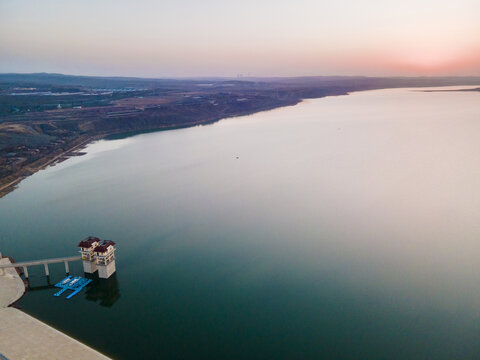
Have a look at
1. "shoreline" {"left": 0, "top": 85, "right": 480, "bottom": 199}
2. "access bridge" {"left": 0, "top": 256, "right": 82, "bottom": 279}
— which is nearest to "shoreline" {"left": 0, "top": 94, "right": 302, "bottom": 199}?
"shoreline" {"left": 0, "top": 85, "right": 480, "bottom": 199}

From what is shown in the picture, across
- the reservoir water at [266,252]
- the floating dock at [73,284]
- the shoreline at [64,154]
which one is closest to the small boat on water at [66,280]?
the floating dock at [73,284]

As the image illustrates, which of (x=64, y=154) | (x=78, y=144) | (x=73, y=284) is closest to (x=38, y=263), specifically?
(x=73, y=284)

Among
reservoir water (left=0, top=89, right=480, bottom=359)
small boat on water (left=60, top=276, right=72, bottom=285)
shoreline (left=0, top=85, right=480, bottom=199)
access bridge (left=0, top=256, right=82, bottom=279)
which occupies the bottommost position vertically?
shoreline (left=0, top=85, right=480, bottom=199)

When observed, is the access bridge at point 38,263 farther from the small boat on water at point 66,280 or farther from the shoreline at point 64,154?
the shoreline at point 64,154

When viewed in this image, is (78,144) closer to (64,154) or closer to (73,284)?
(64,154)

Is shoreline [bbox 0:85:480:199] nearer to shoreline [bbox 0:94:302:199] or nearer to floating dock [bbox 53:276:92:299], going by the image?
shoreline [bbox 0:94:302:199]

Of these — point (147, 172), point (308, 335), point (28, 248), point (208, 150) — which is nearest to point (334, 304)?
point (308, 335)

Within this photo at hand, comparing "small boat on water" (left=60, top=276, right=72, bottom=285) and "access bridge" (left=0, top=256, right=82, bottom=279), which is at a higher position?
"access bridge" (left=0, top=256, right=82, bottom=279)
